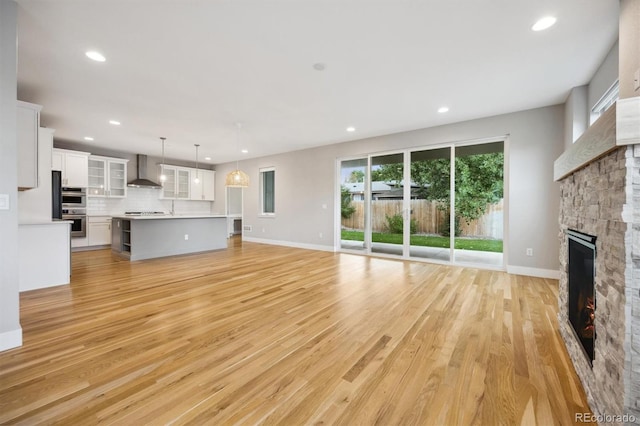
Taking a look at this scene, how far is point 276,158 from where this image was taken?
7.66m

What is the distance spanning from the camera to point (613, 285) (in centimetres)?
123

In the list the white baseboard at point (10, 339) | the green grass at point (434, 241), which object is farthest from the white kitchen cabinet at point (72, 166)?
the green grass at point (434, 241)

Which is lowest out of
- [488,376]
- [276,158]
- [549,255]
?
[488,376]

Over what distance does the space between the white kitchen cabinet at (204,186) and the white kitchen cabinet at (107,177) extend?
200 centimetres

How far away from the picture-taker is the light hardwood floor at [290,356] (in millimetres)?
1376

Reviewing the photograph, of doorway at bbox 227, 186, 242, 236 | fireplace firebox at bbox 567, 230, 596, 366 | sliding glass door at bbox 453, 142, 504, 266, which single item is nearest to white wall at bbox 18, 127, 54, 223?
doorway at bbox 227, 186, 242, 236

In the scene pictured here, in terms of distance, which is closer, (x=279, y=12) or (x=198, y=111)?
(x=279, y=12)

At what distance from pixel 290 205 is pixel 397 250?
3280 mm

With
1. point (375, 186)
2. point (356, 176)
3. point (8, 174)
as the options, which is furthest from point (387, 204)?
point (8, 174)

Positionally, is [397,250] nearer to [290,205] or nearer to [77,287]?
[290,205]

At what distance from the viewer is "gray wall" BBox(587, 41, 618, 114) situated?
2.55 meters

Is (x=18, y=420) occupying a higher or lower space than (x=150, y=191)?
lower

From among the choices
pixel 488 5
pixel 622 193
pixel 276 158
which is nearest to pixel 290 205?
pixel 276 158

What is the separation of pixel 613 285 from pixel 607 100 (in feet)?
9.84
